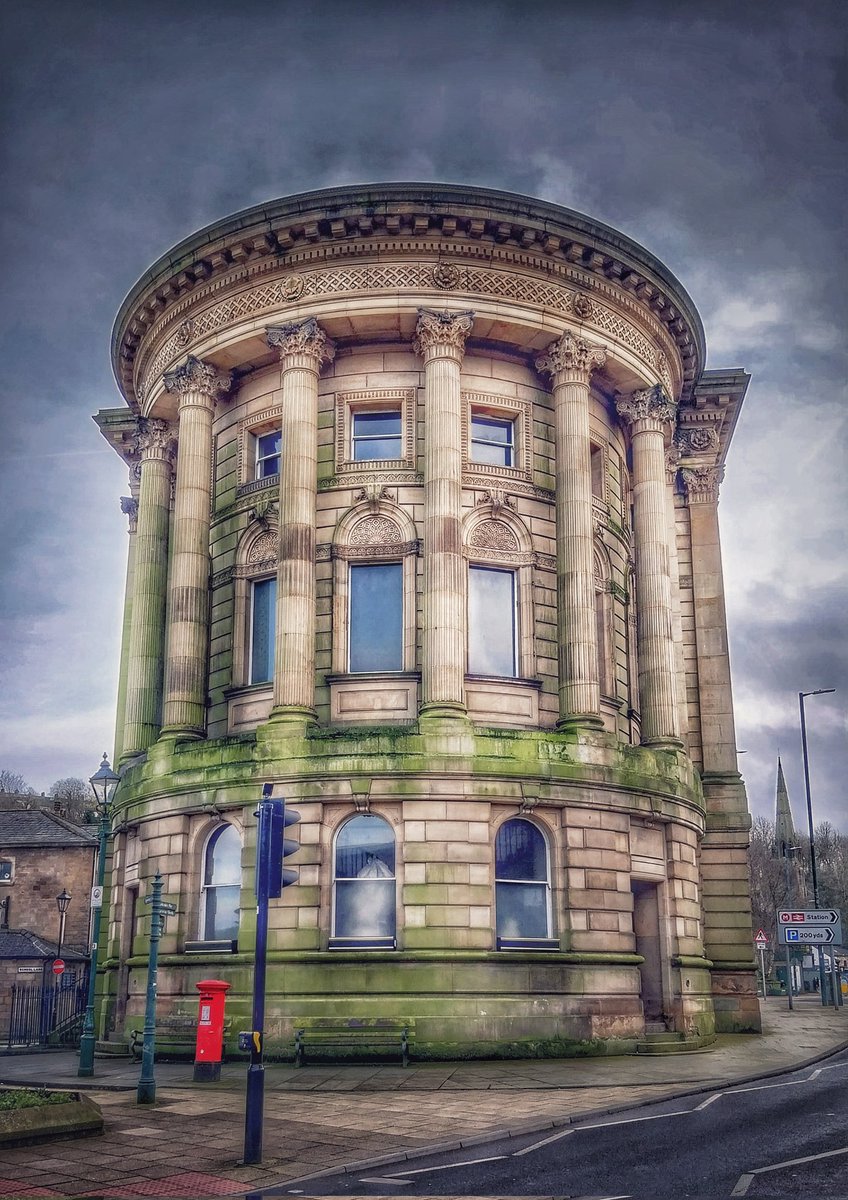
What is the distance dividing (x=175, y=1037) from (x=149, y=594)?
43.2 ft

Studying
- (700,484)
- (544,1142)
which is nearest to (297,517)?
(700,484)

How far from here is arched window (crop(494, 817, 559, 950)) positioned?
2800 cm

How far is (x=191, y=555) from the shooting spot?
1297 inches

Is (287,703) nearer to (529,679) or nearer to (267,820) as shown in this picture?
(529,679)

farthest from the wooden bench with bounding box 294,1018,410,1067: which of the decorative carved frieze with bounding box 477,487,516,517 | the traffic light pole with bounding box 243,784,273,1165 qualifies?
the decorative carved frieze with bounding box 477,487,516,517

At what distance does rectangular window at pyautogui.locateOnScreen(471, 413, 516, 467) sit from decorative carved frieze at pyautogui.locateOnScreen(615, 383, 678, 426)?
423 cm

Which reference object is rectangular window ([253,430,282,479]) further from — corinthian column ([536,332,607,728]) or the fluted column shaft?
the fluted column shaft

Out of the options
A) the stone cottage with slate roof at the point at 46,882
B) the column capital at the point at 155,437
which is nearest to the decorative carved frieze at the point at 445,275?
the column capital at the point at 155,437

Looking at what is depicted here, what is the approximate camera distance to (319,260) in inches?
1266

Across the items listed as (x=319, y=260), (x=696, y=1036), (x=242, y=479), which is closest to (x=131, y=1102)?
(x=696, y=1036)

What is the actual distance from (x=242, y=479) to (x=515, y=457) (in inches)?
300

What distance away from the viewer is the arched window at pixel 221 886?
29.0 metres

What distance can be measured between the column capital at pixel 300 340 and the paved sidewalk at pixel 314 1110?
57.0 feet

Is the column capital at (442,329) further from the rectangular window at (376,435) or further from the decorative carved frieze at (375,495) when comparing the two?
the decorative carved frieze at (375,495)
